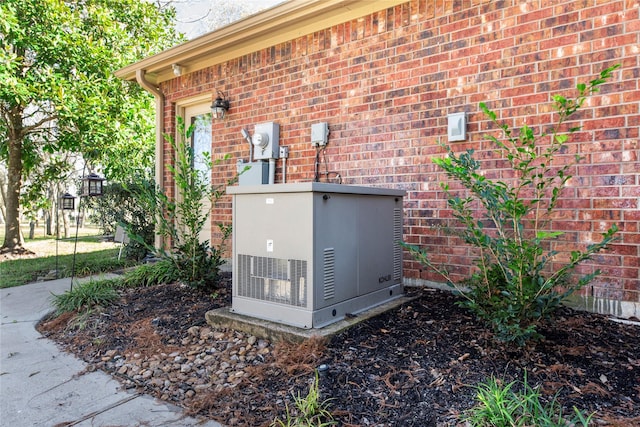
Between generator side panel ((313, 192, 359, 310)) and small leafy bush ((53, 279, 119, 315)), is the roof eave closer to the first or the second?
generator side panel ((313, 192, 359, 310))

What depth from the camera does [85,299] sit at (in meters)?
3.94

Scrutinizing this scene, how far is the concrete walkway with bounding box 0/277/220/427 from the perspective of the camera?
207cm

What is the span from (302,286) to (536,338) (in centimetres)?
142

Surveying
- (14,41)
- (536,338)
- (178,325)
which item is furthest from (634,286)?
(14,41)

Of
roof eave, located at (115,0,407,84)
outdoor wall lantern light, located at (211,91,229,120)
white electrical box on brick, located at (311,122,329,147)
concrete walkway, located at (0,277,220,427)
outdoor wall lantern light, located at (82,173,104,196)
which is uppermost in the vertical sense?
roof eave, located at (115,0,407,84)

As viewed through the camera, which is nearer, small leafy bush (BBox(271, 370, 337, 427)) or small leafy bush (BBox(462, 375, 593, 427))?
small leafy bush (BBox(462, 375, 593, 427))

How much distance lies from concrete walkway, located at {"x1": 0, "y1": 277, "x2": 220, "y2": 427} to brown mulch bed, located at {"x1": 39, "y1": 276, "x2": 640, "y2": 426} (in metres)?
0.11

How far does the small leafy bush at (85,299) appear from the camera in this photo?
12.6 feet

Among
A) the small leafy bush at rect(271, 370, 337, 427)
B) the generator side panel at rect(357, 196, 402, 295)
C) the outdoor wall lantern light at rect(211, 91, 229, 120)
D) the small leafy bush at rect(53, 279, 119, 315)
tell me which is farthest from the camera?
the outdoor wall lantern light at rect(211, 91, 229, 120)

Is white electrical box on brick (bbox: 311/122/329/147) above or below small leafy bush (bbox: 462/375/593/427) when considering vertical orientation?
above

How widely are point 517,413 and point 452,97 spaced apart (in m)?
2.80

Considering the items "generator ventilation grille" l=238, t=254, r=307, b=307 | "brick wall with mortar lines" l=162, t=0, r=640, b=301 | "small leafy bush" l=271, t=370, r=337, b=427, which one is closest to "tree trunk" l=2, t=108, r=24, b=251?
"brick wall with mortar lines" l=162, t=0, r=640, b=301

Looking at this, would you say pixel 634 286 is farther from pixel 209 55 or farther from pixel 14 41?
pixel 14 41

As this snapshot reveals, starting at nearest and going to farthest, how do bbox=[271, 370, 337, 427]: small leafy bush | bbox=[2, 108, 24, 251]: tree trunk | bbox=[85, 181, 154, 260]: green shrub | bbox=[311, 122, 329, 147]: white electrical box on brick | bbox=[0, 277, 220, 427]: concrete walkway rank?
1. bbox=[271, 370, 337, 427]: small leafy bush
2. bbox=[0, 277, 220, 427]: concrete walkway
3. bbox=[311, 122, 329, 147]: white electrical box on brick
4. bbox=[85, 181, 154, 260]: green shrub
5. bbox=[2, 108, 24, 251]: tree trunk
